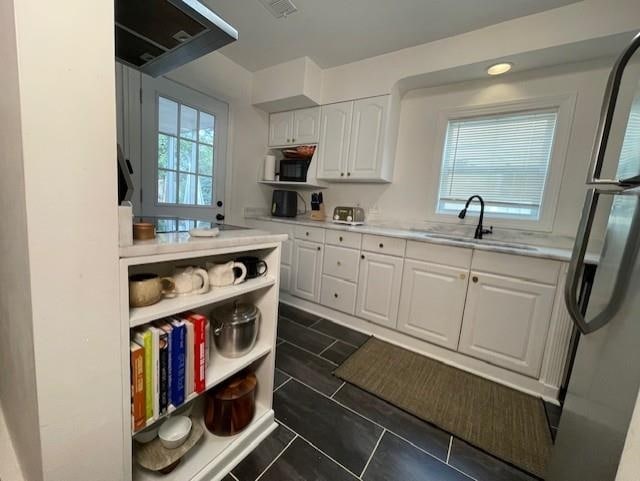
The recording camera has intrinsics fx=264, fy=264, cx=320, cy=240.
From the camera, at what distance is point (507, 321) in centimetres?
176

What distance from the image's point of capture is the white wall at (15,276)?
58 cm

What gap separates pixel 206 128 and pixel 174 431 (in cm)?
253

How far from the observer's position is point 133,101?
6.84 ft

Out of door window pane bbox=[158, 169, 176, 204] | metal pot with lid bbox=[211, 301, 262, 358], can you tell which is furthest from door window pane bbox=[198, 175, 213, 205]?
metal pot with lid bbox=[211, 301, 262, 358]

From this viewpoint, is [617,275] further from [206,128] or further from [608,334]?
[206,128]

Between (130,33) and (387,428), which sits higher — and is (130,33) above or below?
above

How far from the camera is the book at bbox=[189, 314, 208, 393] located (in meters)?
0.94

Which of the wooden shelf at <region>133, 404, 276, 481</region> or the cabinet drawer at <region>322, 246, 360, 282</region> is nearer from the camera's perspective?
the wooden shelf at <region>133, 404, 276, 481</region>

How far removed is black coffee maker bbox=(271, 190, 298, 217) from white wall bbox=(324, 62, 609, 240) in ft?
1.29

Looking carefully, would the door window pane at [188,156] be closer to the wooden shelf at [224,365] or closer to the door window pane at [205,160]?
the door window pane at [205,160]

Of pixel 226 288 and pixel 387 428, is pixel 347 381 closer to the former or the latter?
pixel 387 428

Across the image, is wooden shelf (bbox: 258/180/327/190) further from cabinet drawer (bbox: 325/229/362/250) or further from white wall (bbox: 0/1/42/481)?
white wall (bbox: 0/1/42/481)

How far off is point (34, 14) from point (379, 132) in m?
2.33

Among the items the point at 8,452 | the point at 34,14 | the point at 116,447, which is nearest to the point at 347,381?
the point at 116,447
